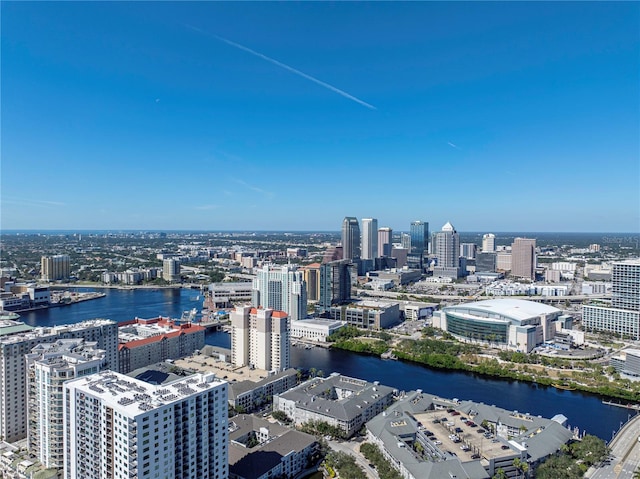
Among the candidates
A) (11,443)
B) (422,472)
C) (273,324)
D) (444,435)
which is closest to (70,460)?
(11,443)

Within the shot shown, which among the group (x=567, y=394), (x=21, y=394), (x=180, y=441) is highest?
(x=180, y=441)

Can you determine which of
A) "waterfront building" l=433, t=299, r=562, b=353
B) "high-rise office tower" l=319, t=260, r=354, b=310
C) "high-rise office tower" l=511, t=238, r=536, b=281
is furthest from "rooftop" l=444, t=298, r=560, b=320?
"high-rise office tower" l=511, t=238, r=536, b=281

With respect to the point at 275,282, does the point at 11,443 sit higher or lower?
lower

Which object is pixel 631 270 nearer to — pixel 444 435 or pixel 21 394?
pixel 444 435

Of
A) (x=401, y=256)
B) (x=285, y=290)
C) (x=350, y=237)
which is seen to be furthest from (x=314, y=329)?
(x=401, y=256)

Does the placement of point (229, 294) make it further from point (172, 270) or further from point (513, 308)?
point (513, 308)

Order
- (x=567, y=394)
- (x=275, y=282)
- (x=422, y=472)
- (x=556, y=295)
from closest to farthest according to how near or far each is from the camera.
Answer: (x=422, y=472), (x=567, y=394), (x=275, y=282), (x=556, y=295)

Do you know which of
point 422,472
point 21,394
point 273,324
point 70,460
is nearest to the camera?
point 70,460
